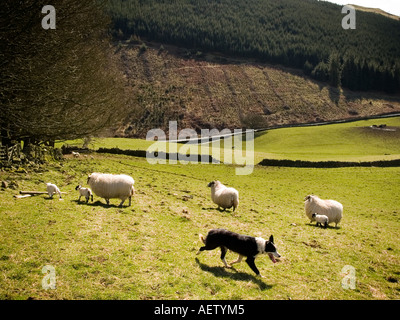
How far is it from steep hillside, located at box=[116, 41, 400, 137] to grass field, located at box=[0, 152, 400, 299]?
8462cm

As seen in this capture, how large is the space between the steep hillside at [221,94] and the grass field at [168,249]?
278 ft

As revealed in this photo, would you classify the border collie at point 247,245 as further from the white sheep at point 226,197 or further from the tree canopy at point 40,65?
the tree canopy at point 40,65

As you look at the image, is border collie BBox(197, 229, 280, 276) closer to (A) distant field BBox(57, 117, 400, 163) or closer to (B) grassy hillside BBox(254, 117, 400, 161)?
(A) distant field BBox(57, 117, 400, 163)

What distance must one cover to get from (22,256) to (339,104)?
141286 mm

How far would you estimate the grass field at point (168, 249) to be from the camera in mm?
9078

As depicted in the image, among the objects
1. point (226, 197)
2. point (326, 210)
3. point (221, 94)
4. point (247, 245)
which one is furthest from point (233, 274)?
point (221, 94)

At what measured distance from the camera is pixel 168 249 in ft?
39.1

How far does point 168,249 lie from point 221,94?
121364mm

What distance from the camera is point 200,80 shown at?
136375 mm

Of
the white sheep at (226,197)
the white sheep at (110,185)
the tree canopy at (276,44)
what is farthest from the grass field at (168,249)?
the tree canopy at (276,44)

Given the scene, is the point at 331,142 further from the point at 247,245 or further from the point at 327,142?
the point at 247,245

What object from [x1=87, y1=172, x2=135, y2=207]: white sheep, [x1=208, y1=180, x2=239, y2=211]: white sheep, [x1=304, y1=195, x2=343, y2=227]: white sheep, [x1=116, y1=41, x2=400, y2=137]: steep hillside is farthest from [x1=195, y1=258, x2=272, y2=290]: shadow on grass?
[x1=116, y1=41, x2=400, y2=137]: steep hillside
